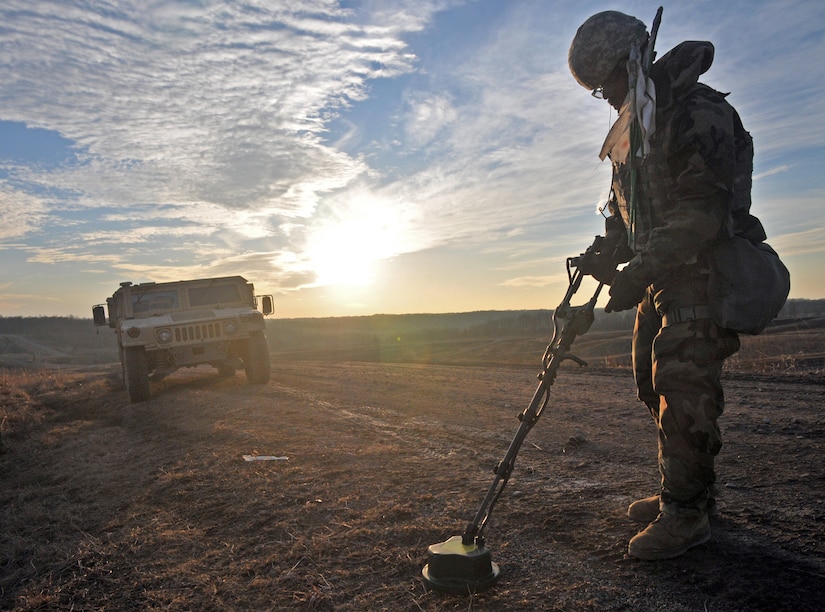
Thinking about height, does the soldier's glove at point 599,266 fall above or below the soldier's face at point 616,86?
below

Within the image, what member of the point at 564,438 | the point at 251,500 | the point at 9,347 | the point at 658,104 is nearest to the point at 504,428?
the point at 564,438

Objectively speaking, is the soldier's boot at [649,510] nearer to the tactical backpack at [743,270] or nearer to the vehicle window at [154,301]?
the tactical backpack at [743,270]

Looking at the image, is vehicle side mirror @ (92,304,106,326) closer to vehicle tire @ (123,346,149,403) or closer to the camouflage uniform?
vehicle tire @ (123,346,149,403)

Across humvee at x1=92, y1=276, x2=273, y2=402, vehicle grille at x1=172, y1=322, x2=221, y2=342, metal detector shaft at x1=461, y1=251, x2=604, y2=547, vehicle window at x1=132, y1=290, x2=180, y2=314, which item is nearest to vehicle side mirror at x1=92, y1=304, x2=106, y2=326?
humvee at x1=92, y1=276, x2=273, y2=402

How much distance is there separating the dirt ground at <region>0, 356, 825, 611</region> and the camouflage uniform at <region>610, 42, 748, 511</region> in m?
0.45

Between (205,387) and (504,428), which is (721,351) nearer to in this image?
(504,428)

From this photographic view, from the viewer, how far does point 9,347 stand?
55125 millimetres

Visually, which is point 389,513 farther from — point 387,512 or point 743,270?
point 743,270

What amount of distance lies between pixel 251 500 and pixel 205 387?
7.65m

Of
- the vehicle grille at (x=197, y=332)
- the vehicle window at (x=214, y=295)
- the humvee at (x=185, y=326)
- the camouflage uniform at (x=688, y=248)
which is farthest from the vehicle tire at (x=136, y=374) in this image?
the camouflage uniform at (x=688, y=248)

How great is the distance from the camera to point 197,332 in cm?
1020

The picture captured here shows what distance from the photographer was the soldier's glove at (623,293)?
8.71 feet

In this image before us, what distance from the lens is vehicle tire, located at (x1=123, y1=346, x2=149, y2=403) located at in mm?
9375

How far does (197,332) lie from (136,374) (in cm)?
124
